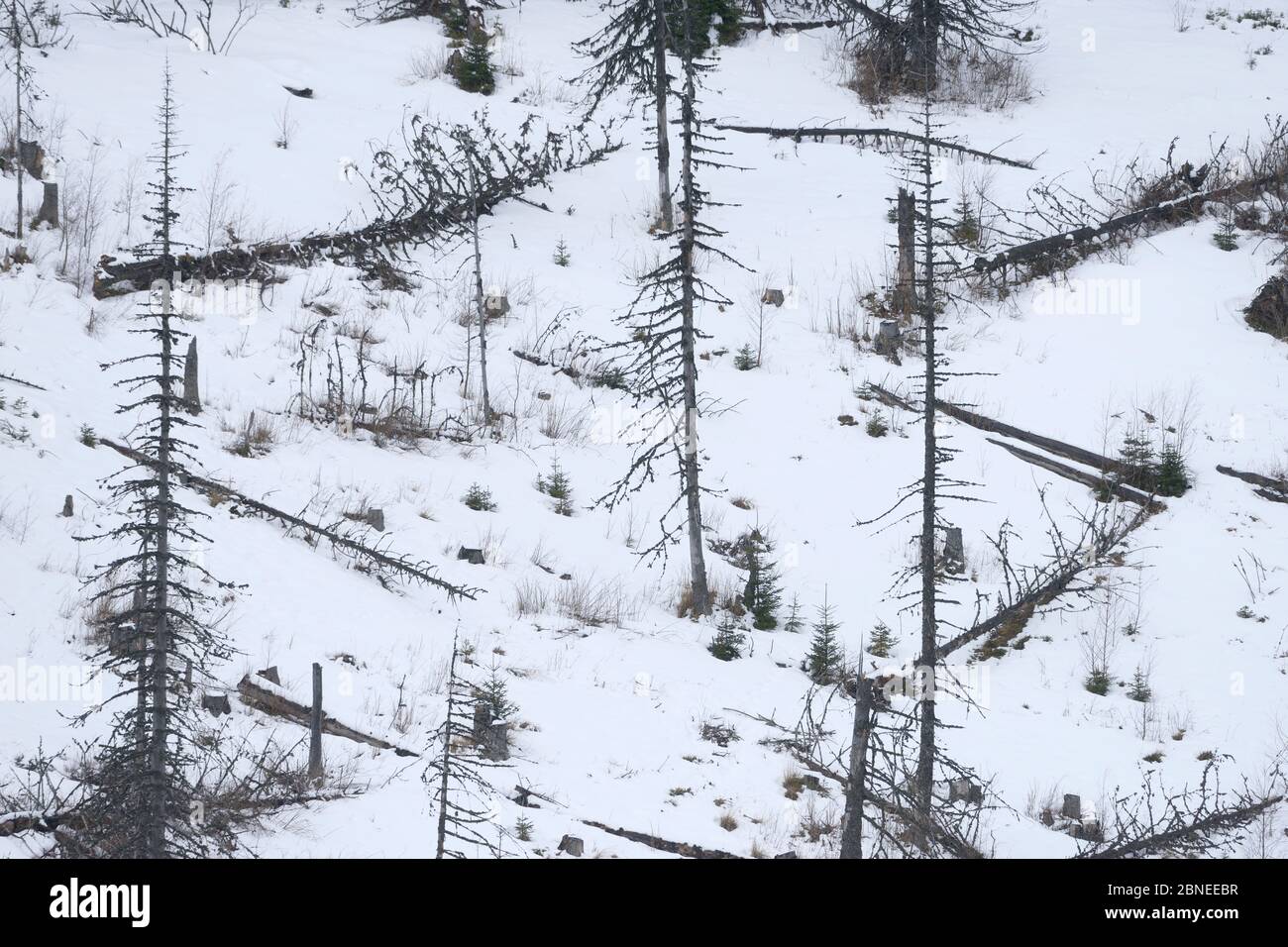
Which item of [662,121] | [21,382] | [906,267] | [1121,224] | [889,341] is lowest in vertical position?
[889,341]

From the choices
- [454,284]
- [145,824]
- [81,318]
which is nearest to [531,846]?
[145,824]

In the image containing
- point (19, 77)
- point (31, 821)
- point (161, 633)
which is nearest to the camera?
point (161, 633)

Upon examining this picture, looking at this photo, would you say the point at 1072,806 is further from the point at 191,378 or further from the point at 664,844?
the point at 191,378

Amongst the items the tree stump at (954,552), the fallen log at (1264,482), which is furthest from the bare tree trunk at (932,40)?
the tree stump at (954,552)

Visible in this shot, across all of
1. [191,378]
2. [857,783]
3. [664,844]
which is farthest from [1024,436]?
[191,378]

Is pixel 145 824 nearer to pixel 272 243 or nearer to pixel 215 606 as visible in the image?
pixel 215 606

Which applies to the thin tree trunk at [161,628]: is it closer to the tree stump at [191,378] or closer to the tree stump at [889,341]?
the tree stump at [191,378]
